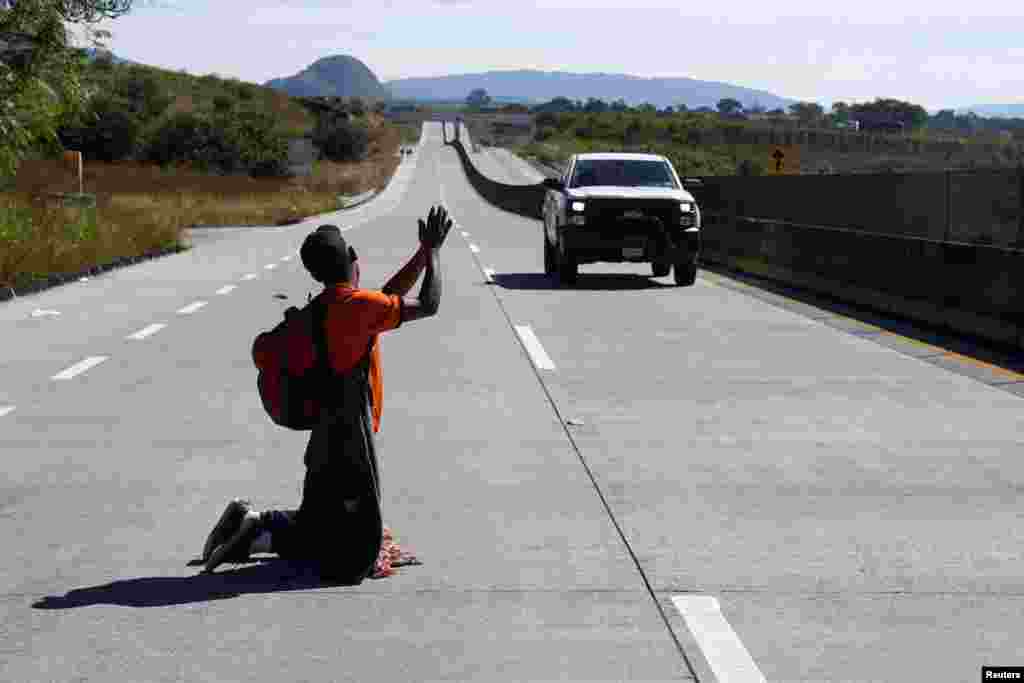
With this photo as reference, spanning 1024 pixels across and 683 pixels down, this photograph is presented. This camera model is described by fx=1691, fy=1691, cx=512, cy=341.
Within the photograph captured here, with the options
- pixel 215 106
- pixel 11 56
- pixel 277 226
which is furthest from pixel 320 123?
pixel 11 56

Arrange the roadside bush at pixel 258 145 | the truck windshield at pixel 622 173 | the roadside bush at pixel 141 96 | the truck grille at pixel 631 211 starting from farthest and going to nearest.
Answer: the roadside bush at pixel 141 96
the roadside bush at pixel 258 145
the truck windshield at pixel 622 173
the truck grille at pixel 631 211

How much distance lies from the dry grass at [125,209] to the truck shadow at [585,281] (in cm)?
672

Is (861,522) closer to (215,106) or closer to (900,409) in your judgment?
(900,409)

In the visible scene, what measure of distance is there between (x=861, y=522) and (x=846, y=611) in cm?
168

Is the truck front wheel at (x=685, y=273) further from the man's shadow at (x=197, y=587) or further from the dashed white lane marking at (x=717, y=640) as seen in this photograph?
the dashed white lane marking at (x=717, y=640)

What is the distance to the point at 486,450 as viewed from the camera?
987cm

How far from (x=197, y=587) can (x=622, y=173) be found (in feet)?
62.6

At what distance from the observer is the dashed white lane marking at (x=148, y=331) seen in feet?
54.2

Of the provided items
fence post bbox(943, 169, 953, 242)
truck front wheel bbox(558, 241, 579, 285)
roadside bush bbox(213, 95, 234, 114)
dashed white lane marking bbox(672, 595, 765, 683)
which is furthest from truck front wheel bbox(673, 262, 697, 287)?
roadside bush bbox(213, 95, 234, 114)

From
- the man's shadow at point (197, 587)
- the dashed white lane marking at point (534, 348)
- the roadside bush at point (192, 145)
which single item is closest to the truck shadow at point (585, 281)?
the dashed white lane marking at point (534, 348)

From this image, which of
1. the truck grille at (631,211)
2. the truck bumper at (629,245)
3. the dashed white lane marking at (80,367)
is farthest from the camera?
the truck grille at (631,211)

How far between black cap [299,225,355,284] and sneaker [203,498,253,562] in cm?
96

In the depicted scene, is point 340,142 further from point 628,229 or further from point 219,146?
point 628,229

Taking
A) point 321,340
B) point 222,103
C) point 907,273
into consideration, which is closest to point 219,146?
point 222,103
